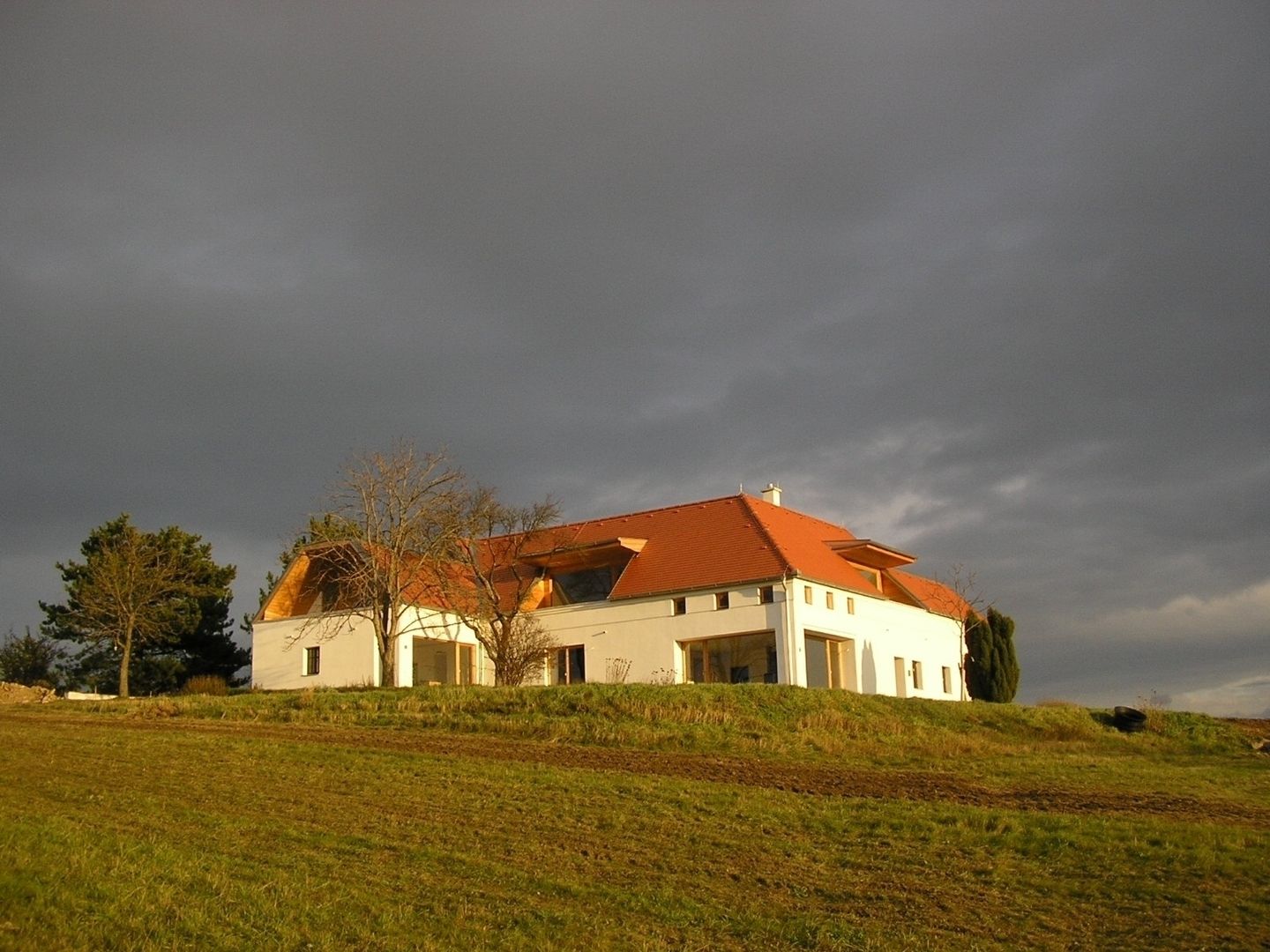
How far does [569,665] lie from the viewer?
135 feet

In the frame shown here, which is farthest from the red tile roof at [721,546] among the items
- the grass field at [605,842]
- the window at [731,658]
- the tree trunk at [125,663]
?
the tree trunk at [125,663]

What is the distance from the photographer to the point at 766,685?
31.5 m

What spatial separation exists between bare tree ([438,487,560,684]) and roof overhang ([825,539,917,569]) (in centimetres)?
A: 1008

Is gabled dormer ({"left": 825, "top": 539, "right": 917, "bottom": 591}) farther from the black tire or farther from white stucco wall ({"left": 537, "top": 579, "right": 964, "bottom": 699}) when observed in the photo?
the black tire

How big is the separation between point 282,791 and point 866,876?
8.13 metres

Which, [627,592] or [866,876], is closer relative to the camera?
[866,876]

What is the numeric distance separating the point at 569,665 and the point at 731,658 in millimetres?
5884

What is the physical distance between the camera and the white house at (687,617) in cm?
3809

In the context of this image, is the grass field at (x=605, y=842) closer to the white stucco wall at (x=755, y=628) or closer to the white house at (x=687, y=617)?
the white stucco wall at (x=755, y=628)

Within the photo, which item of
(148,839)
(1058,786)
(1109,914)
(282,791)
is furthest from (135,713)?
(1109,914)

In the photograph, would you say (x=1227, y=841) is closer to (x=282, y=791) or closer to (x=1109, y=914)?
(x=1109, y=914)

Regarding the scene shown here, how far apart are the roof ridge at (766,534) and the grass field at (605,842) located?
1162 cm

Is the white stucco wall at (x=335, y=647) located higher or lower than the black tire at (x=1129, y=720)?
higher

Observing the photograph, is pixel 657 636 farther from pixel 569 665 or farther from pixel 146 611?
pixel 146 611
